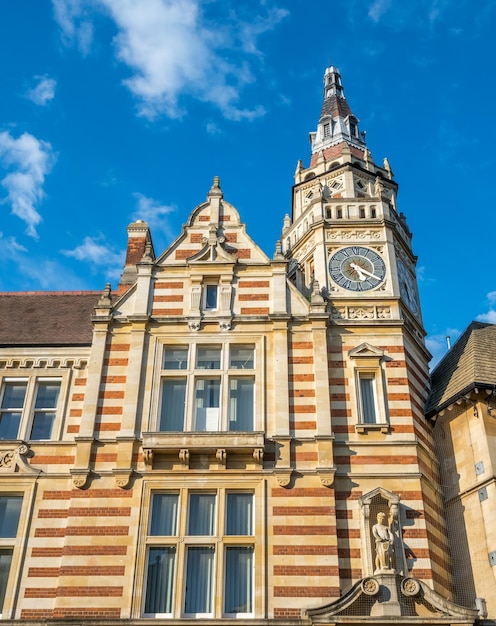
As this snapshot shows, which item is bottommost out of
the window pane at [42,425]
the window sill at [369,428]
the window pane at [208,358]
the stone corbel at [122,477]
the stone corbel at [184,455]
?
the stone corbel at [122,477]

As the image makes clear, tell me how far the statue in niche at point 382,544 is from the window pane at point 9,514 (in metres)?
8.95

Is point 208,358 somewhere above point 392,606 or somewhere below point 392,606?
above

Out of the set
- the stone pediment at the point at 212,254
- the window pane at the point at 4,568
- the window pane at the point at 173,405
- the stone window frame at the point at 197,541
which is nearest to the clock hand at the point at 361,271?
the stone pediment at the point at 212,254

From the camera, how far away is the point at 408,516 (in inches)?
681

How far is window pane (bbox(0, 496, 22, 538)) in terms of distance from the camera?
17625 millimetres

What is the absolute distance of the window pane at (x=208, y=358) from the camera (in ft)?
64.9

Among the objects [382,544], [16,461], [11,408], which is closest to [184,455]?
[16,461]

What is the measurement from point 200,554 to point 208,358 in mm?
5477

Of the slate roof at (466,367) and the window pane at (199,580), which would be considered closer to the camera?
the window pane at (199,580)

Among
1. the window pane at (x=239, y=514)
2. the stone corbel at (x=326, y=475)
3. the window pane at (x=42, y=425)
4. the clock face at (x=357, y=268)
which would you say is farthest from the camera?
the clock face at (x=357, y=268)

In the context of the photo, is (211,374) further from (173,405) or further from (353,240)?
(353,240)

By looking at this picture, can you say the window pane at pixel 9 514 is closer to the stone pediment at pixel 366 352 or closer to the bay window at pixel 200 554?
the bay window at pixel 200 554

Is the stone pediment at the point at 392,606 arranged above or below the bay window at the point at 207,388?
below

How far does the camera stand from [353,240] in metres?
23.0
